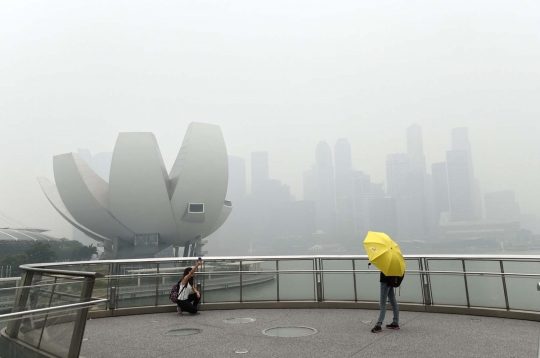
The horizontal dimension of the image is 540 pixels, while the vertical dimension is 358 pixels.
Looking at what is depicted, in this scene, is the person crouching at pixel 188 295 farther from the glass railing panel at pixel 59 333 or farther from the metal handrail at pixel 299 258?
the glass railing panel at pixel 59 333

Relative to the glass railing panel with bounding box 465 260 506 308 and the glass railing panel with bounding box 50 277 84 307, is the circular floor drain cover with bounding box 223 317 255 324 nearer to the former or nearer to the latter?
the glass railing panel with bounding box 50 277 84 307

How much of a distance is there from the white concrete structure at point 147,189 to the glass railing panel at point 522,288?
38.5 metres

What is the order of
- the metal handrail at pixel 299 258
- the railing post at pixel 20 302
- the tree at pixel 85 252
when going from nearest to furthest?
the railing post at pixel 20 302
the metal handrail at pixel 299 258
the tree at pixel 85 252

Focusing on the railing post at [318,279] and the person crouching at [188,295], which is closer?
the person crouching at [188,295]

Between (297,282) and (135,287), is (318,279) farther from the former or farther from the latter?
(135,287)

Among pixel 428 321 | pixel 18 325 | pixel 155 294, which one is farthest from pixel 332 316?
pixel 18 325

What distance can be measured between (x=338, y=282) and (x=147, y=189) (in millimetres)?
37286

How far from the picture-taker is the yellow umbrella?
5719mm

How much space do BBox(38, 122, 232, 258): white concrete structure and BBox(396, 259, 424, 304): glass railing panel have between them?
3716 centimetres

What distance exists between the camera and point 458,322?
21.3ft

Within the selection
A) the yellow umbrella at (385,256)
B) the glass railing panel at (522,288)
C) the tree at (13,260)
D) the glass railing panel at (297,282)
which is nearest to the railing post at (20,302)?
the yellow umbrella at (385,256)

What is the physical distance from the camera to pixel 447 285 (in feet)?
23.7

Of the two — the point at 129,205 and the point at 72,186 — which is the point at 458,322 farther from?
the point at 72,186

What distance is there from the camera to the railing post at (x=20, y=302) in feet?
10.3
